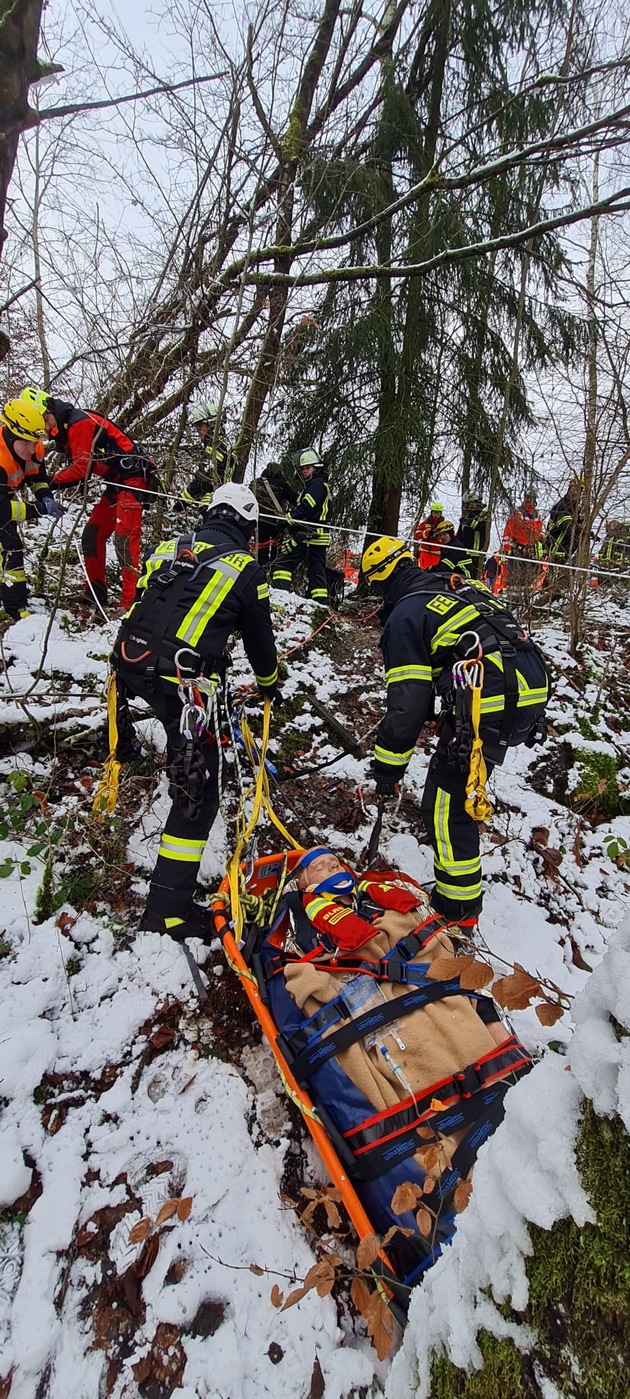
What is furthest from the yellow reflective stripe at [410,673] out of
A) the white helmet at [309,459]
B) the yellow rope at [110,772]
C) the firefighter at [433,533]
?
the firefighter at [433,533]

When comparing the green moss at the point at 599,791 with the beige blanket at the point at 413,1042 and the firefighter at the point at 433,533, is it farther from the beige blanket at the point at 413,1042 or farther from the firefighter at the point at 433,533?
the firefighter at the point at 433,533

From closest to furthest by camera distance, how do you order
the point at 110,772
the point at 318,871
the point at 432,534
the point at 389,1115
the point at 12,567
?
1. the point at 389,1115
2. the point at 318,871
3. the point at 110,772
4. the point at 12,567
5. the point at 432,534

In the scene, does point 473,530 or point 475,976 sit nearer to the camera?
point 475,976

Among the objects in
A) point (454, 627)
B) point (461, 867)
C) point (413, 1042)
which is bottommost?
point (413, 1042)

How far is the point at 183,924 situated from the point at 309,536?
5.85 metres

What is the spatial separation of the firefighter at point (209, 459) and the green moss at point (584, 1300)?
5.22 metres

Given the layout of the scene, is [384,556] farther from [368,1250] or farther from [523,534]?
[523,534]

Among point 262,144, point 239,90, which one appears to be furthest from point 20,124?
point 262,144

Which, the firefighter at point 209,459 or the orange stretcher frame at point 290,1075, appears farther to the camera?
the firefighter at point 209,459

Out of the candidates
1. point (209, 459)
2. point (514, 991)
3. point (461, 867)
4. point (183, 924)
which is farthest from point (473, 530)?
point (514, 991)

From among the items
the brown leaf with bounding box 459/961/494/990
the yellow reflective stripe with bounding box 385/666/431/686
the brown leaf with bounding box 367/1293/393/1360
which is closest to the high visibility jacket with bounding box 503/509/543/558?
the yellow reflective stripe with bounding box 385/666/431/686

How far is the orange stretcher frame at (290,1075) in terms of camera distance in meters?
1.80

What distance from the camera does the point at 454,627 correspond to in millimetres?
3211

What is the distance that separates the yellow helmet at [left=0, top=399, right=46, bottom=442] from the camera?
4500 millimetres
